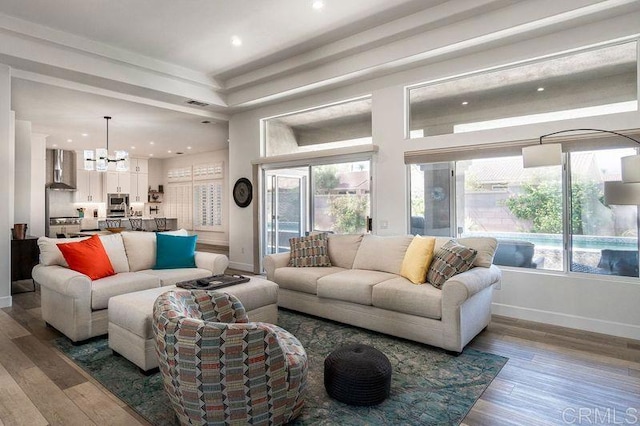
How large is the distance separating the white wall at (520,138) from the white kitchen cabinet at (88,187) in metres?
8.12

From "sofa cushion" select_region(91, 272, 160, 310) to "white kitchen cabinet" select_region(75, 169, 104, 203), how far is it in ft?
27.4

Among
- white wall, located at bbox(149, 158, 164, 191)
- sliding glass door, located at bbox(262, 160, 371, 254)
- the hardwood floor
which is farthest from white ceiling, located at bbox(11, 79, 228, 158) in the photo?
the hardwood floor

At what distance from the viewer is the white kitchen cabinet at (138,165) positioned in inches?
470

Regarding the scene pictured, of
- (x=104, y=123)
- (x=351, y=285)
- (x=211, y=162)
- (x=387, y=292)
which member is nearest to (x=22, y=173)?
(x=104, y=123)

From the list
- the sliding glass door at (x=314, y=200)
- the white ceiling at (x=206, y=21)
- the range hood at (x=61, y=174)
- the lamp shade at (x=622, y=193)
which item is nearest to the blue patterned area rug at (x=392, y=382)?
the lamp shade at (x=622, y=193)

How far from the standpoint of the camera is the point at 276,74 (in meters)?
5.46

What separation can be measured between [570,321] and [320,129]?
419 cm

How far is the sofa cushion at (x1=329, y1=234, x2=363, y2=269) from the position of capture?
14.8 feet

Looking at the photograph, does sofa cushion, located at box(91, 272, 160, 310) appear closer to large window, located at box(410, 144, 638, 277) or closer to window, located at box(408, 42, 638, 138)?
large window, located at box(410, 144, 638, 277)

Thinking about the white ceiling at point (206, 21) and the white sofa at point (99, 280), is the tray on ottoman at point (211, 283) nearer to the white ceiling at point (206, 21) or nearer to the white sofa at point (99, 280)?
the white sofa at point (99, 280)

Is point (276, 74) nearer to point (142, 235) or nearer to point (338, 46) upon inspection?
point (338, 46)

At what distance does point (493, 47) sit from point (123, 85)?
4891 millimetres

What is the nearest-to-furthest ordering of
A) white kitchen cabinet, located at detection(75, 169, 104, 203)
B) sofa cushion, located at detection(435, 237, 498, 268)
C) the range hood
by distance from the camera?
1. sofa cushion, located at detection(435, 237, 498, 268)
2. the range hood
3. white kitchen cabinet, located at detection(75, 169, 104, 203)

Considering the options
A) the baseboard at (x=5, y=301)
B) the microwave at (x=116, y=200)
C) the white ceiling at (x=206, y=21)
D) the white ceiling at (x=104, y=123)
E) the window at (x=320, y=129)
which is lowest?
the baseboard at (x=5, y=301)
